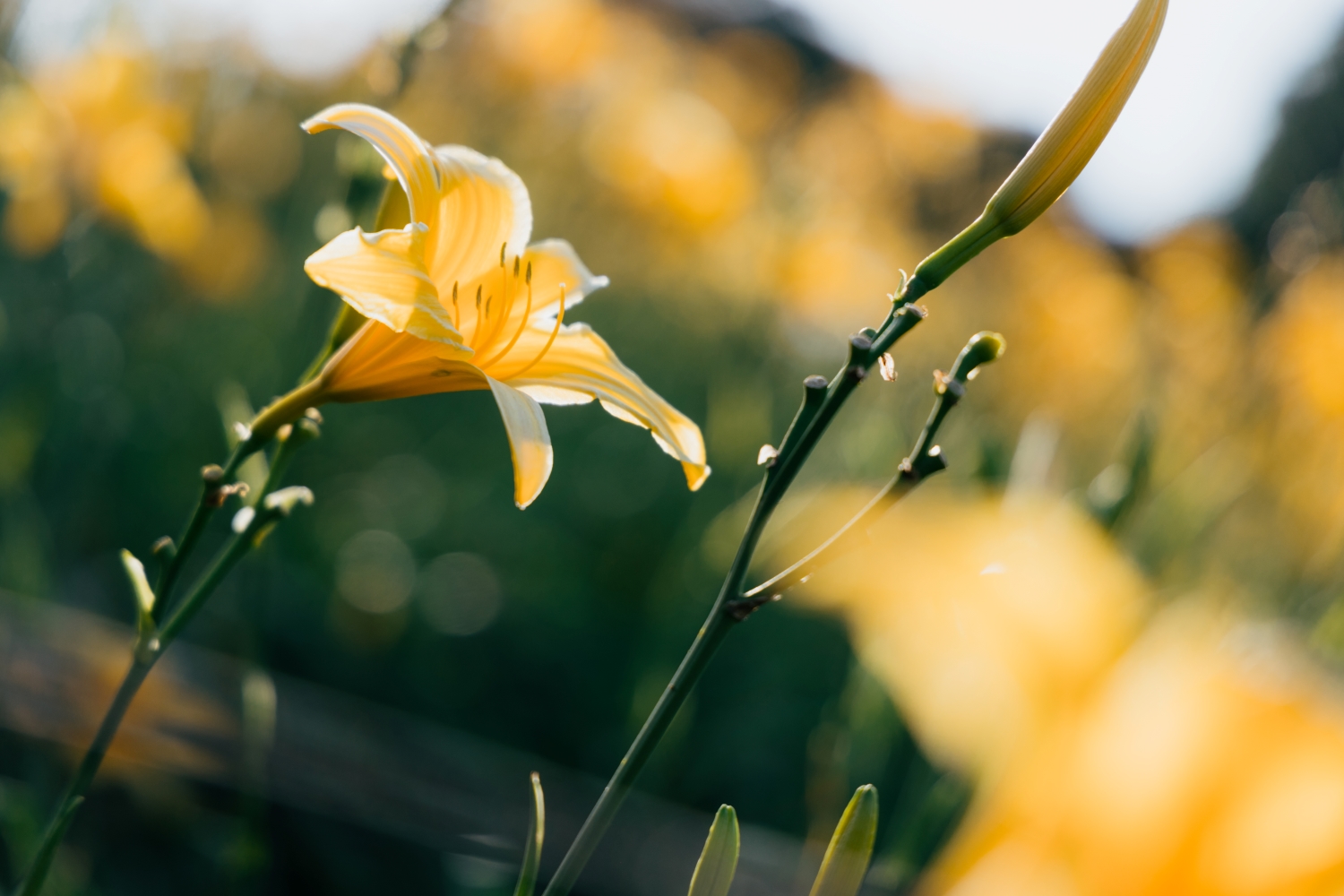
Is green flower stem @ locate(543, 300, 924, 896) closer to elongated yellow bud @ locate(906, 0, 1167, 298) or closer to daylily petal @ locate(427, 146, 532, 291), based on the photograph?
elongated yellow bud @ locate(906, 0, 1167, 298)

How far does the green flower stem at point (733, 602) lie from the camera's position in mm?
533

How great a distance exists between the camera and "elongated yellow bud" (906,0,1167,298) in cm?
62

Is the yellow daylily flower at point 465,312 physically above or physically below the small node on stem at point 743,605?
above

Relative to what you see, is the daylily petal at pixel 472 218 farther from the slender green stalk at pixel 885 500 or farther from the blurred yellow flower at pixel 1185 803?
the blurred yellow flower at pixel 1185 803

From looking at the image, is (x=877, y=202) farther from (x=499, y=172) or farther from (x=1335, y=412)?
(x=499, y=172)

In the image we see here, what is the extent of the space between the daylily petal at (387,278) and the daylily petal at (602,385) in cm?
12

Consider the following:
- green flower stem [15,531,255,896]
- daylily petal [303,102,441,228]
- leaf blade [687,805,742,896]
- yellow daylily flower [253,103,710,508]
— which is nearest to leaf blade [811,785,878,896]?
leaf blade [687,805,742,896]

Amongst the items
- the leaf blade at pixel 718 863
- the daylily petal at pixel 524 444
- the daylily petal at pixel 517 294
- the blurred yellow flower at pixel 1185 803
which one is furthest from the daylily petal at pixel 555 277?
the blurred yellow flower at pixel 1185 803

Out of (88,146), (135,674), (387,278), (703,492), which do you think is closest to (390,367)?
(387,278)

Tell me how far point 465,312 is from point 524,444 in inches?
13.2

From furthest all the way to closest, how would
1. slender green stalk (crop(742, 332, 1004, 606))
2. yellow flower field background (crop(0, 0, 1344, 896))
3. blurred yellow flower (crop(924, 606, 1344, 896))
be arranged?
1. slender green stalk (crop(742, 332, 1004, 606))
2. yellow flower field background (crop(0, 0, 1344, 896))
3. blurred yellow flower (crop(924, 606, 1344, 896))

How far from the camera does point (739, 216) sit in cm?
427

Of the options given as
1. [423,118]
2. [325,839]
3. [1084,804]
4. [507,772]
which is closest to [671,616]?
[507,772]

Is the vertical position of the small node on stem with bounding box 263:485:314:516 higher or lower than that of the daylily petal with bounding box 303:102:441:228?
lower
